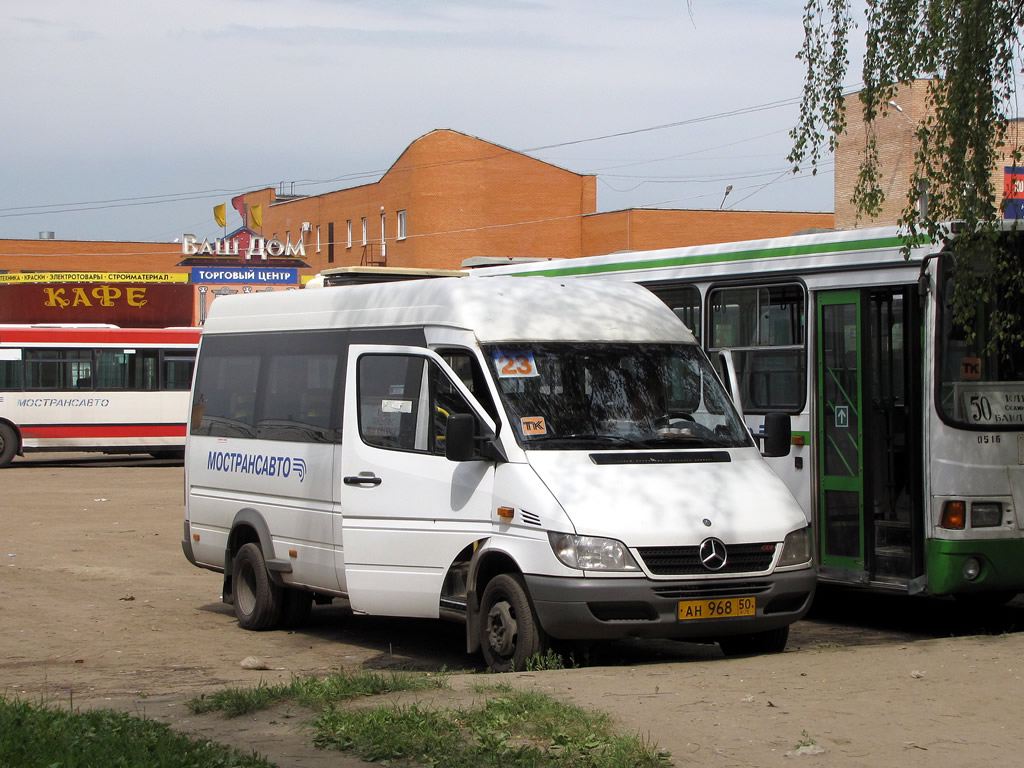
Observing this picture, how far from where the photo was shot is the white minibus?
8.44 metres

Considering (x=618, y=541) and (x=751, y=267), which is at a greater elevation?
(x=751, y=267)

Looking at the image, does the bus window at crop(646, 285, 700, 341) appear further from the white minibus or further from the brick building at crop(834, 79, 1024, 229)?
the brick building at crop(834, 79, 1024, 229)

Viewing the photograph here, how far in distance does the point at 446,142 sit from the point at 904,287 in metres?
46.5

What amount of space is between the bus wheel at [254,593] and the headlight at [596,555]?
369 cm

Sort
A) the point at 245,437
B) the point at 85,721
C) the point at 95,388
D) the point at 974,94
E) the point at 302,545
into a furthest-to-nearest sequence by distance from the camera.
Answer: the point at 95,388 < the point at 245,437 < the point at 302,545 < the point at 974,94 < the point at 85,721

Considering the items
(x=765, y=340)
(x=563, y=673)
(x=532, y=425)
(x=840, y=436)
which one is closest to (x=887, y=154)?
(x=765, y=340)

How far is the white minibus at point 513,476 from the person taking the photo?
844 centimetres

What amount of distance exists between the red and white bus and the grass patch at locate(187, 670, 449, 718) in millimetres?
25097

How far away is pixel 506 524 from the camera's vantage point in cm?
880

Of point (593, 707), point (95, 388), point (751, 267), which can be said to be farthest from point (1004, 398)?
point (95, 388)

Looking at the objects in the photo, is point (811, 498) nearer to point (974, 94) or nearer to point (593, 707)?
point (974, 94)

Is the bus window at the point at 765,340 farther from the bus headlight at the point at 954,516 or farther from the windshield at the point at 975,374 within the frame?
the bus headlight at the point at 954,516

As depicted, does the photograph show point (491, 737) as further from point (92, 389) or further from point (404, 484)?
point (92, 389)

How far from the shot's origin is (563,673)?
811 cm
